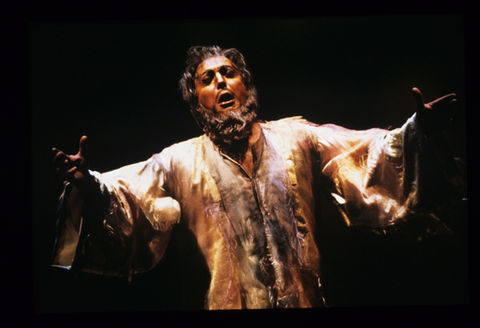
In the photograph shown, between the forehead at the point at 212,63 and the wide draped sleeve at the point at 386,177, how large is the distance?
84 cm

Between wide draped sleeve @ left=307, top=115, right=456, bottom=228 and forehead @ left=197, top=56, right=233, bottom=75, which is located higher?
forehead @ left=197, top=56, right=233, bottom=75

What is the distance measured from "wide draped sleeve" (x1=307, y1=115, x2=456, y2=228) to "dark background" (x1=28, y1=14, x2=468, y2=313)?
18 centimetres

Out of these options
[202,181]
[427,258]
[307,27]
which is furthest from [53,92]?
[427,258]

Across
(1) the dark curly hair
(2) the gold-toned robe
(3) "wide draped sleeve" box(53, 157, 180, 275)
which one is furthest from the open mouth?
(3) "wide draped sleeve" box(53, 157, 180, 275)

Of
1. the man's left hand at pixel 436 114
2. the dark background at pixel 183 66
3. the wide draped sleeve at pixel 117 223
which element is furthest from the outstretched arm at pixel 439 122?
the wide draped sleeve at pixel 117 223

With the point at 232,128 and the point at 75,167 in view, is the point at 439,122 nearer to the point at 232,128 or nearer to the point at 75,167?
the point at 232,128

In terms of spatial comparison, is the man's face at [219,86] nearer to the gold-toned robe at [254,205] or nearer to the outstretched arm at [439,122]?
the gold-toned robe at [254,205]

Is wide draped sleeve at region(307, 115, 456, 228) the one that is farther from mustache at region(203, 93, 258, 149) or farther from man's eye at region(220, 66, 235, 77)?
man's eye at region(220, 66, 235, 77)

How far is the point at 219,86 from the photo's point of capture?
2346mm

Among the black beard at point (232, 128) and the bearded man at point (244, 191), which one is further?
the black beard at point (232, 128)

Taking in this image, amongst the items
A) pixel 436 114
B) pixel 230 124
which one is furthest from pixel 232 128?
pixel 436 114

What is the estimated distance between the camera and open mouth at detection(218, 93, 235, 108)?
2.34m

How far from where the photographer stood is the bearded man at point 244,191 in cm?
221

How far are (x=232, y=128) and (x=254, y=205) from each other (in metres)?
0.52
